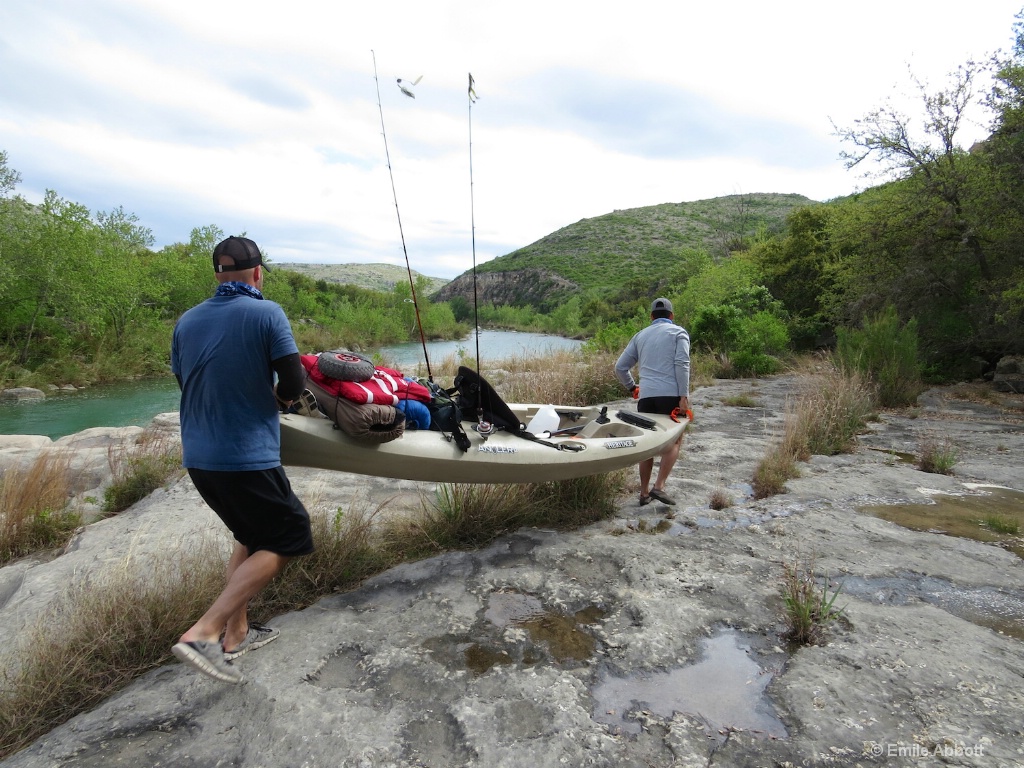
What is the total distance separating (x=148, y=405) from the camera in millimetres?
15281

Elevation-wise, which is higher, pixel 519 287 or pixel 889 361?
pixel 519 287

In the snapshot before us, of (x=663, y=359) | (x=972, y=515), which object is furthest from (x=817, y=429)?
(x=663, y=359)

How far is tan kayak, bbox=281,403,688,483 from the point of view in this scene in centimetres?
309

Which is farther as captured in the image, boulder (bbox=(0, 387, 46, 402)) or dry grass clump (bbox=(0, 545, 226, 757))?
boulder (bbox=(0, 387, 46, 402))

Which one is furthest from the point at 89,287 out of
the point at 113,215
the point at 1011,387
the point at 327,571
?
the point at 1011,387

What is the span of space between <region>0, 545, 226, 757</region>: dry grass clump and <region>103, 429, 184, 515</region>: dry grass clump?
3.22 metres

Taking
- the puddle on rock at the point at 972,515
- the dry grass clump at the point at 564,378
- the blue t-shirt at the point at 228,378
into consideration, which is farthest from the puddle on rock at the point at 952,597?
the dry grass clump at the point at 564,378

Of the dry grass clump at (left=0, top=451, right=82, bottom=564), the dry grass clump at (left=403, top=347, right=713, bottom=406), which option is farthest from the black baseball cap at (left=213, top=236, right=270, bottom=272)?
the dry grass clump at (left=403, top=347, right=713, bottom=406)

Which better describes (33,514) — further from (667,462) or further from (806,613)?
(806,613)

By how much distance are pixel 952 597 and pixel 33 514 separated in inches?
279

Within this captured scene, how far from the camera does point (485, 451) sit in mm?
3564

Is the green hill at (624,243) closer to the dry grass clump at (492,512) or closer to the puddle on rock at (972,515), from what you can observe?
the puddle on rock at (972,515)

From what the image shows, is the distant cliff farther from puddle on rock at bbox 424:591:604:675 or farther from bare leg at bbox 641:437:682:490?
puddle on rock at bbox 424:591:604:675

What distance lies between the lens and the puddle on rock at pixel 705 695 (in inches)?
89.0
